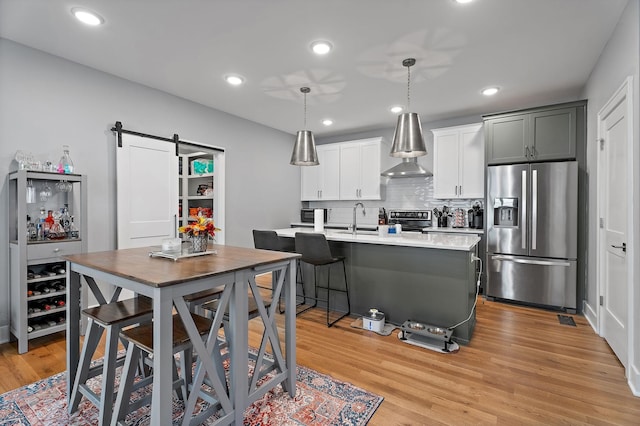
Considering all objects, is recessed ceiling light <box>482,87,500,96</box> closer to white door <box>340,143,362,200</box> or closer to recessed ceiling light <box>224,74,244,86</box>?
white door <box>340,143,362,200</box>

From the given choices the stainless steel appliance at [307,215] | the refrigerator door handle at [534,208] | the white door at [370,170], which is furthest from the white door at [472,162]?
the stainless steel appliance at [307,215]

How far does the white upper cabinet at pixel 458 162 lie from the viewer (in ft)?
15.1

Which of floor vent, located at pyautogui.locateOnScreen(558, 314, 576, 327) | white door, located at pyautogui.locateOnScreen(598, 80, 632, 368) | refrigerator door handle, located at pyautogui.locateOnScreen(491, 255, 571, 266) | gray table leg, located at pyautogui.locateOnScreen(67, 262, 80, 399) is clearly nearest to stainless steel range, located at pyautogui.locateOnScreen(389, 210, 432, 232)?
refrigerator door handle, located at pyautogui.locateOnScreen(491, 255, 571, 266)

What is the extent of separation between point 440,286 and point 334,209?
3550 millimetres

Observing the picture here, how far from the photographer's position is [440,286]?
296cm

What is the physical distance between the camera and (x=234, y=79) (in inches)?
139

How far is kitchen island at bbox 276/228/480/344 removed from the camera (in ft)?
9.38

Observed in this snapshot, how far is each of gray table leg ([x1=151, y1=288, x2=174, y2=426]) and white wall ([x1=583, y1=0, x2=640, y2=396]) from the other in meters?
2.82

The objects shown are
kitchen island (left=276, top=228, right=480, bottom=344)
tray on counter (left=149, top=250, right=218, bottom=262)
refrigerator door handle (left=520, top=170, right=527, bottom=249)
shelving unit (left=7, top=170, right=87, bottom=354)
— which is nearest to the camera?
tray on counter (left=149, top=250, right=218, bottom=262)

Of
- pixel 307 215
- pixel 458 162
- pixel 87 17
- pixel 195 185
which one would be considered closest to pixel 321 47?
pixel 87 17

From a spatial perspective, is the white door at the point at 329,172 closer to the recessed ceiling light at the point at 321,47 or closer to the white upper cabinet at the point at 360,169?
the white upper cabinet at the point at 360,169

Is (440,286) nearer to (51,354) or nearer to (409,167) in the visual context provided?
(409,167)

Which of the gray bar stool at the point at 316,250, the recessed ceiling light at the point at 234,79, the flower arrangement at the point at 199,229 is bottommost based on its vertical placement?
the gray bar stool at the point at 316,250

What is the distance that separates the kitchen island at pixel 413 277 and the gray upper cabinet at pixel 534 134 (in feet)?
5.32
